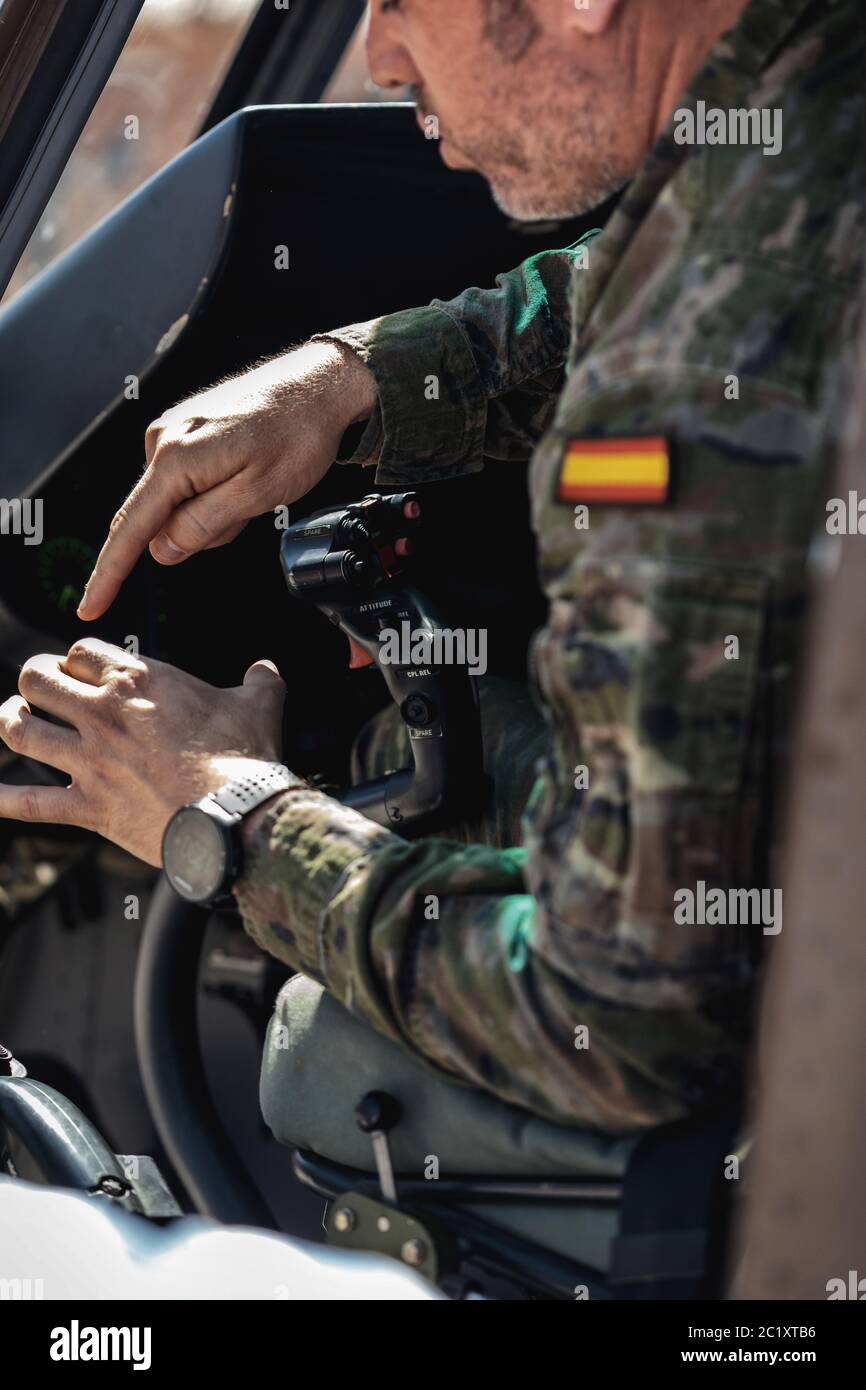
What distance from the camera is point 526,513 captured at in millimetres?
1892

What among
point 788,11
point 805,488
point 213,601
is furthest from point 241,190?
point 805,488

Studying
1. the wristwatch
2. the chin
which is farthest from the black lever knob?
the chin

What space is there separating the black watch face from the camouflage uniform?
4.1 inches

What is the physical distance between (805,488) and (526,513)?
983 mm

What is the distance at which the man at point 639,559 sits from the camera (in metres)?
0.92

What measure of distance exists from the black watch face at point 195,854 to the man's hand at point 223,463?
372 millimetres

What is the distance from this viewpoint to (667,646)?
3.00 feet

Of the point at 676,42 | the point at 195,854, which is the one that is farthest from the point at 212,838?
the point at 676,42

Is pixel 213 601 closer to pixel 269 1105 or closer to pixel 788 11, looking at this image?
pixel 269 1105

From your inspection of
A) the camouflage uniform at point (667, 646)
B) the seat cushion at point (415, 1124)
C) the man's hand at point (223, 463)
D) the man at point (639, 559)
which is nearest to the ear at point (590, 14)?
the man at point (639, 559)

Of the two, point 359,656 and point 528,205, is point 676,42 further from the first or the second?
point 359,656

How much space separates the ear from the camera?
1.07 metres

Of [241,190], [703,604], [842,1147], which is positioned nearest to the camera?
[842,1147]

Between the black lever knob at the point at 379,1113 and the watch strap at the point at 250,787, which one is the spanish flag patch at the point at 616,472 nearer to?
the watch strap at the point at 250,787
